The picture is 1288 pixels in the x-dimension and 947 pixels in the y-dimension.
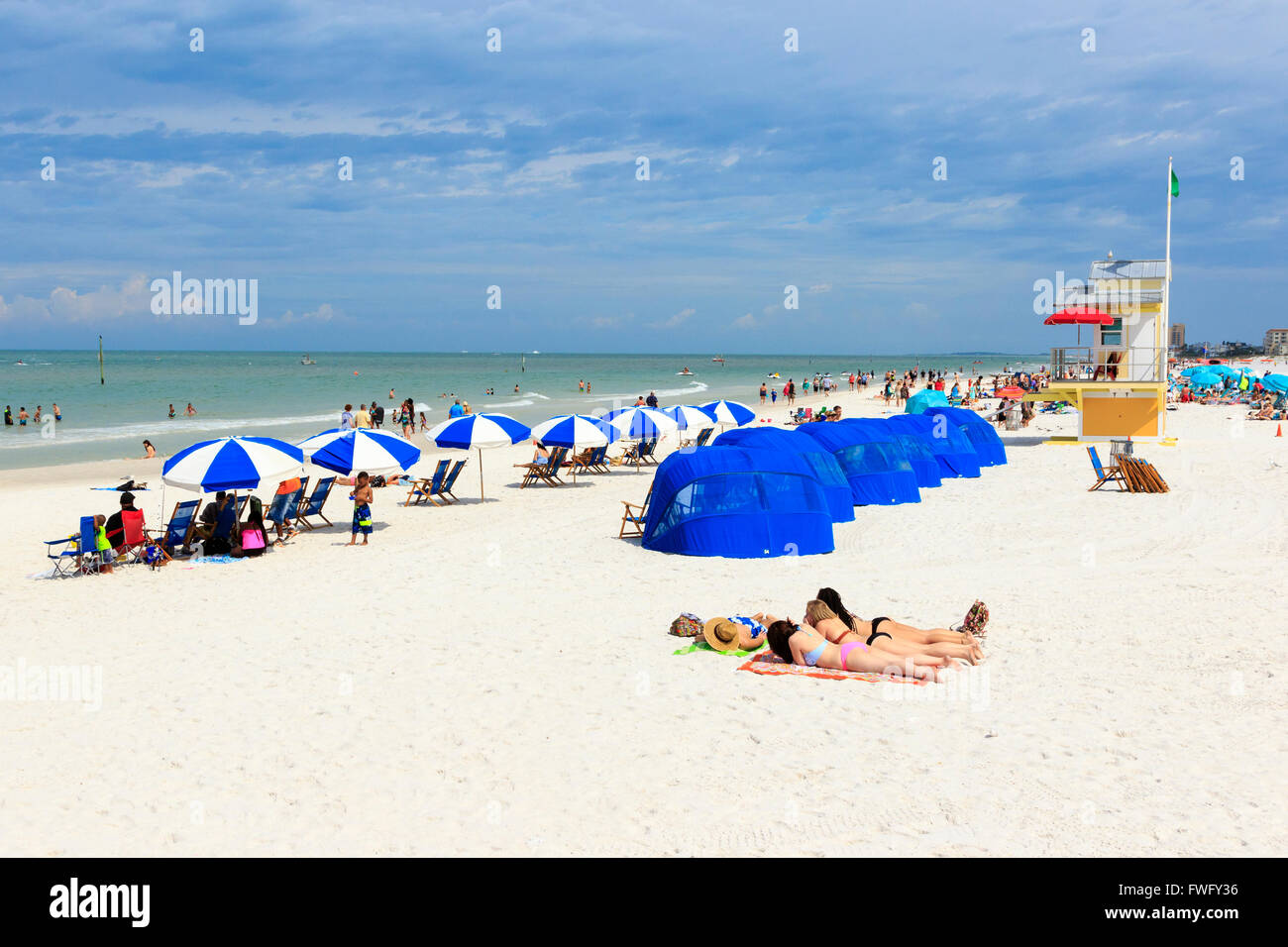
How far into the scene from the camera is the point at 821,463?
1466 cm

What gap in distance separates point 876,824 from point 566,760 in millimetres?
1929

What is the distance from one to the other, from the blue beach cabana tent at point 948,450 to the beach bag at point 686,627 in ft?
40.4

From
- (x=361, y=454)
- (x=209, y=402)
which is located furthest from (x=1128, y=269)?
(x=209, y=402)

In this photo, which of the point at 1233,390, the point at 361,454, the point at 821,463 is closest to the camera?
the point at 361,454

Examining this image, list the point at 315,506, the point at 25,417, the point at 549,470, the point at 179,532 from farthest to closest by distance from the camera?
the point at 25,417 → the point at 549,470 → the point at 315,506 → the point at 179,532

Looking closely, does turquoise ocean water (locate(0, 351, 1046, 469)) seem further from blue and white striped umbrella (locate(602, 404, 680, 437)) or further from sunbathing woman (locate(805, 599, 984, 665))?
sunbathing woman (locate(805, 599, 984, 665))

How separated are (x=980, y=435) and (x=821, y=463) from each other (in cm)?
929

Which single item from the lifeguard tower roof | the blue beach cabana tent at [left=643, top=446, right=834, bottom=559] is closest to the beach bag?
the blue beach cabana tent at [left=643, top=446, right=834, bottom=559]

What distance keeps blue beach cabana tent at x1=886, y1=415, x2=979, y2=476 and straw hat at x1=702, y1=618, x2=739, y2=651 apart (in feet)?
41.2

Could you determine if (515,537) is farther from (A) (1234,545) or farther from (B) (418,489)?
(A) (1234,545)

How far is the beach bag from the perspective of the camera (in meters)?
8.55

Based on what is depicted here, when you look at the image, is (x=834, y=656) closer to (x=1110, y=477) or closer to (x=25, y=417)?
(x=1110, y=477)

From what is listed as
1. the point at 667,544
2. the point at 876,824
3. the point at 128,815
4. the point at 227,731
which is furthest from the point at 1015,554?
the point at 128,815
